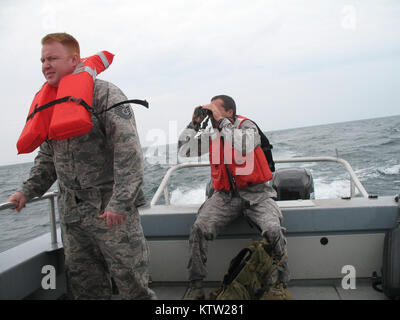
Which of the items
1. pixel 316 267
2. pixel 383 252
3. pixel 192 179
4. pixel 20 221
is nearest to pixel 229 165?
pixel 316 267

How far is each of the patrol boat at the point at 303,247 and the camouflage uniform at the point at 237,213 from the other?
0.19m

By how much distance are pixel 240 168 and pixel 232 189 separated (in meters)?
0.16

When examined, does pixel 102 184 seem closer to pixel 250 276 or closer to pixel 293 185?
pixel 250 276

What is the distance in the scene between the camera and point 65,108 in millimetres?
1575

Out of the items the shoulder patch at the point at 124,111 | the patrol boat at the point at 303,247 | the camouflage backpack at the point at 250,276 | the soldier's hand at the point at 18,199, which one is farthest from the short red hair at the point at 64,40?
the camouflage backpack at the point at 250,276

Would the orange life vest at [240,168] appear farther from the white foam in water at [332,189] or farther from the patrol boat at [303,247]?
the white foam in water at [332,189]

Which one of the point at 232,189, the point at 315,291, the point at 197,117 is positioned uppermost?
the point at 197,117

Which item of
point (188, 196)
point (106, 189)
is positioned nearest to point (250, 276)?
point (106, 189)

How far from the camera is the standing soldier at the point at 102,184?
1.57 metres

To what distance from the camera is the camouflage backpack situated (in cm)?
196

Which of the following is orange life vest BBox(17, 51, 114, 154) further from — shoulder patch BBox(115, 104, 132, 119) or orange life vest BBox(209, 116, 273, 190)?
orange life vest BBox(209, 116, 273, 190)

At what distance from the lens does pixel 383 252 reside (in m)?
2.39
